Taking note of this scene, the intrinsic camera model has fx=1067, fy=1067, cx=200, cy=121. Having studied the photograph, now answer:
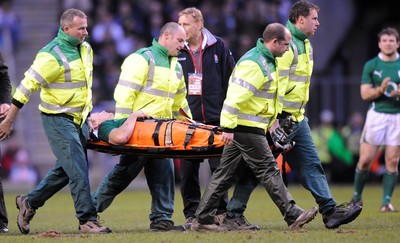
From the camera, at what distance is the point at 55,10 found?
27547 millimetres

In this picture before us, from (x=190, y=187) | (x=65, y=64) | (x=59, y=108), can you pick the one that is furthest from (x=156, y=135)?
(x=190, y=187)

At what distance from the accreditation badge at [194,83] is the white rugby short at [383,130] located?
346cm

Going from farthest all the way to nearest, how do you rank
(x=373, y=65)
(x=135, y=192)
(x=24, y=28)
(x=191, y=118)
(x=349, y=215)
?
(x=24, y=28) < (x=135, y=192) < (x=373, y=65) < (x=191, y=118) < (x=349, y=215)

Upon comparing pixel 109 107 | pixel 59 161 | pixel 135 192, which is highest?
pixel 59 161

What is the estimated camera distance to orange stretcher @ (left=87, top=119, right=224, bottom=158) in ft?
37.6

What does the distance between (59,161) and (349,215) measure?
3.21 m

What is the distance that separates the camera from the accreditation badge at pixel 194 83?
13.1 meters

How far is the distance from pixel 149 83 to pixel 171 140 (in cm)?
73

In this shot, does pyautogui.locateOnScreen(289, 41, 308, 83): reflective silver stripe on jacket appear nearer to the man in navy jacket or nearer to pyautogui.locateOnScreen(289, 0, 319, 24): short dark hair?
pyautogui.locateOnScreen(289, 0, 319, 24): short dark hair

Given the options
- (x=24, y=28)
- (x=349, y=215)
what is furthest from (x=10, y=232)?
(x=24, y=28)

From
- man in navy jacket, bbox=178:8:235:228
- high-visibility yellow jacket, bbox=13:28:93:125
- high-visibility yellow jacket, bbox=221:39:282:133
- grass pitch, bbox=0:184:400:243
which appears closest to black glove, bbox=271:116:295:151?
high-visibility yellow jacket, bbox=221:39:282:133

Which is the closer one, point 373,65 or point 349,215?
point 349,215

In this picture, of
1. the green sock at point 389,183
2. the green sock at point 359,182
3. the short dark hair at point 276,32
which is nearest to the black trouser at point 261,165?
the short dark hair at point 276,32

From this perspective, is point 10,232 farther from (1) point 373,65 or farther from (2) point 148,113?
(1) point 373,65
